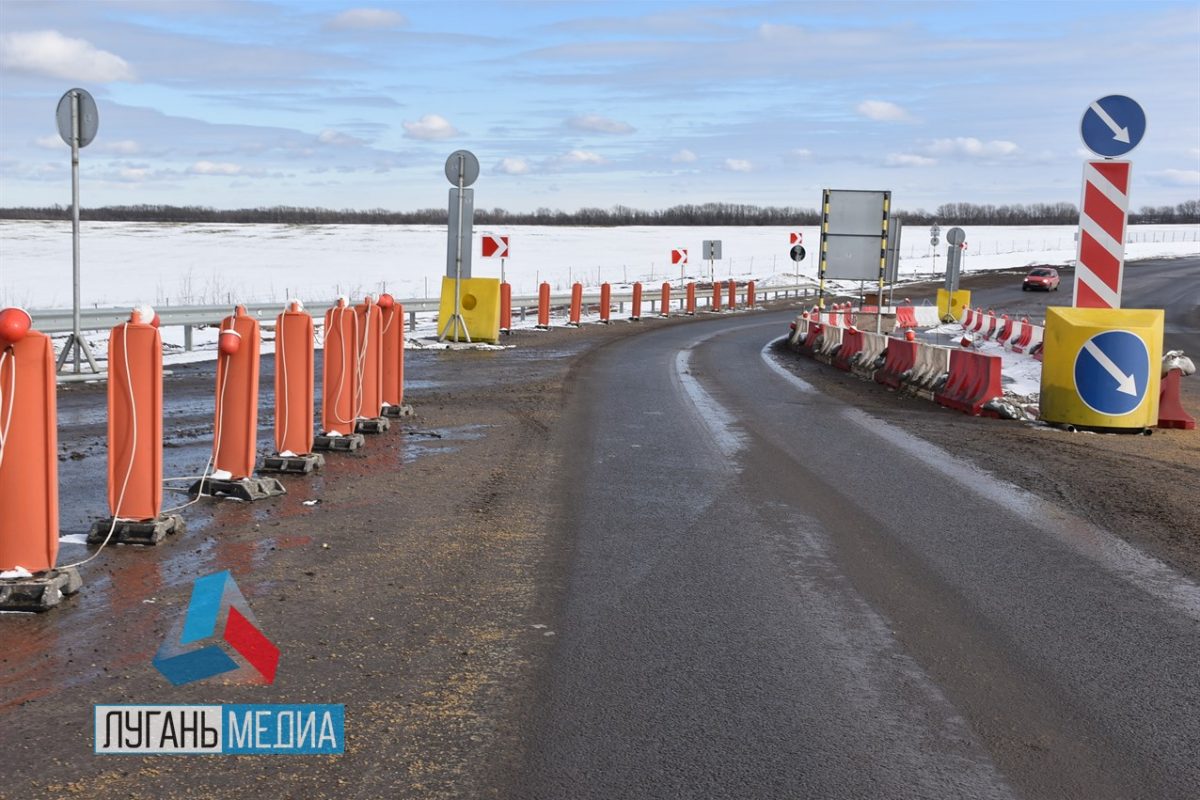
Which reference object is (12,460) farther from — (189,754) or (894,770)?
(894,770)

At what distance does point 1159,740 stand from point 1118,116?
10117 mm

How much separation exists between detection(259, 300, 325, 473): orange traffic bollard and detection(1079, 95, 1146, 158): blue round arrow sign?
338 inches

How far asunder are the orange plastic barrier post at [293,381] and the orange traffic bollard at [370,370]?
6.13 feet

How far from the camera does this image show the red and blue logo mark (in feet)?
16.5

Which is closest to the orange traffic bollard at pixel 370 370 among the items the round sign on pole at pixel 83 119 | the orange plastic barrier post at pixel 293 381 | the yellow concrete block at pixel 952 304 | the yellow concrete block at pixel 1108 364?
the orange plastic barrier post at pixel 293 381

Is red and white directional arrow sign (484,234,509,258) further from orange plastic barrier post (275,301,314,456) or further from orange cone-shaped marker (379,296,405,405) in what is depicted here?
orange plastic barrier post (275,301,314,456)

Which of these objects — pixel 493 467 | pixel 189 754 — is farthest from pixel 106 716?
pixel 493 467

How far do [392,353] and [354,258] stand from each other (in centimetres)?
6842

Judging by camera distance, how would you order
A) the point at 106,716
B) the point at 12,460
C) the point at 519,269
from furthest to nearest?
the point at 519,269, the point at 12,460, the point at 106,716

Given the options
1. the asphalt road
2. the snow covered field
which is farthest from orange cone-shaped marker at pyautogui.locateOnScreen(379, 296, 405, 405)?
the snow covered field

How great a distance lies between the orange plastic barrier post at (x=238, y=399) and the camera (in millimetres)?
8617

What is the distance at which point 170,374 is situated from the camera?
18469 mm

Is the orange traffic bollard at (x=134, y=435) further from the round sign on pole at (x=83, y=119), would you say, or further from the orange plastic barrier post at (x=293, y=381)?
the round sign on pole at (x=83, y=119)

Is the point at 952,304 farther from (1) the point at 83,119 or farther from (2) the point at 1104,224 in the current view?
(1) the point at 83,119
